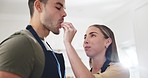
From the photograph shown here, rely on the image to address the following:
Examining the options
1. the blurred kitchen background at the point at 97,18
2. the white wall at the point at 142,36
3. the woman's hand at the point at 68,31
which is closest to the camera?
the woman's hand at the point at 68,31

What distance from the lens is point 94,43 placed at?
1.31 meters

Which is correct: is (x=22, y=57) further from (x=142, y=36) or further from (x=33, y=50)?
(x=142, y=36)

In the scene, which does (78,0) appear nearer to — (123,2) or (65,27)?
(123,2)

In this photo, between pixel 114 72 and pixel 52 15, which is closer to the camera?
pixel 52 15

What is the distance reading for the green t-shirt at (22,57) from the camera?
0.61 metres

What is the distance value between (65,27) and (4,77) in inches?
19.7

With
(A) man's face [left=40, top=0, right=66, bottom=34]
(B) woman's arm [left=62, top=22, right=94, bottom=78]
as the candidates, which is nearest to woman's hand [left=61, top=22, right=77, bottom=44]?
(B) woman's arm [left=62, top=22, right=94, bottom=78]

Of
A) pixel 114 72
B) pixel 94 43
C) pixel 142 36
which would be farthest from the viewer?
pixel 142 36

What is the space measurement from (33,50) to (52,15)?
0.68 ft

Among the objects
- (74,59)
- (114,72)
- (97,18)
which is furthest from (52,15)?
(97,18)

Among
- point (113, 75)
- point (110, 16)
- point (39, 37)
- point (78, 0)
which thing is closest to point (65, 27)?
point (39, 37)

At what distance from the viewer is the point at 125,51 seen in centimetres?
356

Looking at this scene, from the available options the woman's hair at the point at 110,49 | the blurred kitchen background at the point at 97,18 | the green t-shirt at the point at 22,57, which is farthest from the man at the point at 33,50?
the blurred kitchen background at the point at 97,18

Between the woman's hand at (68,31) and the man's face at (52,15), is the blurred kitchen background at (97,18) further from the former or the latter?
the man's face at (52,15)
